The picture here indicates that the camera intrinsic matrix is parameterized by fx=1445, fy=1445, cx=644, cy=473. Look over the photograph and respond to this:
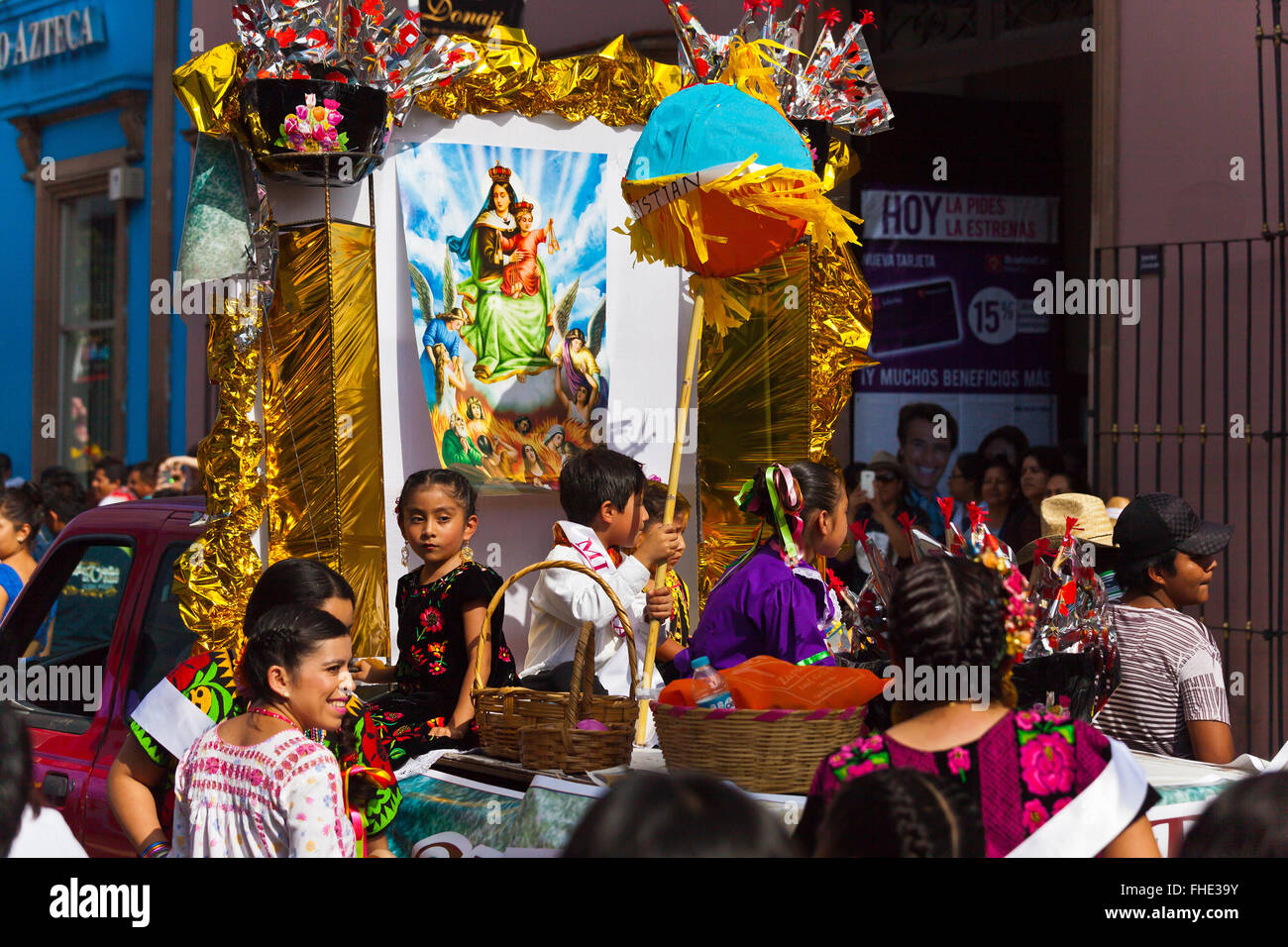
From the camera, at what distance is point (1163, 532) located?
400 cm

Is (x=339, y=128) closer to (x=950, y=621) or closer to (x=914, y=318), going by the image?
(x=950, y=621)

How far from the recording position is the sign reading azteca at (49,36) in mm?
13914

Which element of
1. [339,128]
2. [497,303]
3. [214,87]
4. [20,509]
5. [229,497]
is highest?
[214,87]

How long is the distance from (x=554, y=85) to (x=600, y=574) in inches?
77.6

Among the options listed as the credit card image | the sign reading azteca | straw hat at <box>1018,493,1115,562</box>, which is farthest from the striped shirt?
the sign reading azteca

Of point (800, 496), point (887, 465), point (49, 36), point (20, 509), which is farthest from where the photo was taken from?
point (49, 36)

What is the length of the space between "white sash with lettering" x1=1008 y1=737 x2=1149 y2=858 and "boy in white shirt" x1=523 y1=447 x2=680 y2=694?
1858 mm

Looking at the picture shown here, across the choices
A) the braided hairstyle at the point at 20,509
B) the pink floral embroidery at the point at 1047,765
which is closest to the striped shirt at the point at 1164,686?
the pink floral embroidery at the point at 1047,765

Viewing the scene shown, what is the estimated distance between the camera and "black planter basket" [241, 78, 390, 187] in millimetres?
4395

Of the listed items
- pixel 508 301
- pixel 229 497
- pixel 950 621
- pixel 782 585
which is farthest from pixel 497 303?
pixel 950 621

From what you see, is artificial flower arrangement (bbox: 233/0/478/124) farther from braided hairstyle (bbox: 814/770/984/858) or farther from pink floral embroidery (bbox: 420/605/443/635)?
braided hairstyle (bbox: 814/770/984/858)

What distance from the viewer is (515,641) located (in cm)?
516
